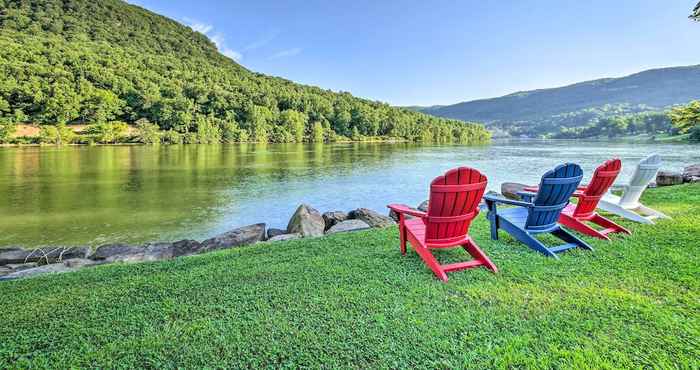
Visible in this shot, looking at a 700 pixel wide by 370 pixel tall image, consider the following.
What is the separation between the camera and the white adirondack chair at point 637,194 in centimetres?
612

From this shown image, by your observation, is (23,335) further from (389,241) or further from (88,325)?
(389,241)

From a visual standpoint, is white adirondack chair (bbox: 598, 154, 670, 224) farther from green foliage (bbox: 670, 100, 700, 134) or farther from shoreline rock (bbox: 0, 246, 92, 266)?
shoreline rock (bbox: 0, 246, 92, 266)

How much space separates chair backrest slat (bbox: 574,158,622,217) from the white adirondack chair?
1.23 meters

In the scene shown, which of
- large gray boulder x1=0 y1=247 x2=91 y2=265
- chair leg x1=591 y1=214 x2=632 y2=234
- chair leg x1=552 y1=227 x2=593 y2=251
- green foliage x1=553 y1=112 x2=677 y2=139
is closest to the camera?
chair leg x1=552 y1=227 x2=593 y2=251

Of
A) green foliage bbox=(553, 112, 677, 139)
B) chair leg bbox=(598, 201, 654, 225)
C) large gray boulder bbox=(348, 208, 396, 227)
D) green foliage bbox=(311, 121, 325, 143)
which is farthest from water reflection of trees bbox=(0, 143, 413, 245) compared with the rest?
green foliage bbox=(553, 112, 677, 139)

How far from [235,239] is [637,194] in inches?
304

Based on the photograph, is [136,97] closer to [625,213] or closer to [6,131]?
[6,131]

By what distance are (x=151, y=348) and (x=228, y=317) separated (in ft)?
2.06

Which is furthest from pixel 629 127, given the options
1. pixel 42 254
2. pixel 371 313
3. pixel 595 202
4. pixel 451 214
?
pixel 42 254

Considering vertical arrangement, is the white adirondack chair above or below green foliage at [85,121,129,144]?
below

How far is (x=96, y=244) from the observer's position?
910 centimetres

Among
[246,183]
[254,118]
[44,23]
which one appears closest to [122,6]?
[44,23]

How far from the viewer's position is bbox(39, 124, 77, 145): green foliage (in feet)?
193

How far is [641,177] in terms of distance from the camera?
625cm
